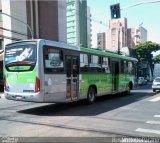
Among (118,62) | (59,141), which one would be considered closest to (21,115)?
(59,141)

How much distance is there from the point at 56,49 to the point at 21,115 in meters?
3.21

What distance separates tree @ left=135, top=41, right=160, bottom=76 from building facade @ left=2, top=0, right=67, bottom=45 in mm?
21964

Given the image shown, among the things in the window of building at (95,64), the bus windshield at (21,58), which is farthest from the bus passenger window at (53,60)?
the window of building at (95,64)

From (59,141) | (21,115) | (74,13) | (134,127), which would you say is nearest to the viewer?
(59,141)

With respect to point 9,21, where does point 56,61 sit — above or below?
below

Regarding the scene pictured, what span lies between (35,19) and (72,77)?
30.4m

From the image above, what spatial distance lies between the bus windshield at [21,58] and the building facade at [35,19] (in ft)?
79.8

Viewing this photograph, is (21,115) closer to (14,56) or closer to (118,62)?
(14,56)

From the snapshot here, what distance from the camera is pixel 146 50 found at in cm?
6341

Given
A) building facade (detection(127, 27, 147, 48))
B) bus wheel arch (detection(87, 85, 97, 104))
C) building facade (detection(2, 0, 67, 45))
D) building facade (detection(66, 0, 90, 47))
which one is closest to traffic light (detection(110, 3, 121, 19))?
bus wheel arch (detection(87, 85, 97, 104))

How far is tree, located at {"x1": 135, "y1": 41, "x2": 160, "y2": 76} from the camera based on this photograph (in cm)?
6269

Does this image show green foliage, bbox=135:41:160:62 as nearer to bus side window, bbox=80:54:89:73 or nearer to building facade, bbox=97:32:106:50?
building facade, bbox=97:32:106:50

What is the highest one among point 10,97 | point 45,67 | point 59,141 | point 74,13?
point 74,13

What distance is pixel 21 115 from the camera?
1180cm
